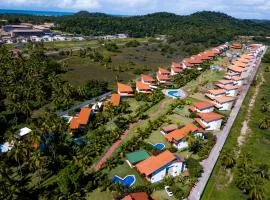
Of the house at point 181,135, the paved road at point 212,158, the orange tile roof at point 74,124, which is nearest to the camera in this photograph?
the paved road at point 212,158

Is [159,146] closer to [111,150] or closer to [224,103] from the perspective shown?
[111,150]

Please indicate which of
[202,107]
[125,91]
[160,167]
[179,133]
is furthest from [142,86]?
[160,167]

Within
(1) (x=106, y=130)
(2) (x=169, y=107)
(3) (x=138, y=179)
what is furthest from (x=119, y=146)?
(2) (x=169, y=107)

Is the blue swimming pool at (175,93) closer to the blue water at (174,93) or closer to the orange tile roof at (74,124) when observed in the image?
the blue water at (174,93)

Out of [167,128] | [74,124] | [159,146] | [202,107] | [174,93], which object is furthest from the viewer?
[174,93]

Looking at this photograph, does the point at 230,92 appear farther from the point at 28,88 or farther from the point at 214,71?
the point at 28,88

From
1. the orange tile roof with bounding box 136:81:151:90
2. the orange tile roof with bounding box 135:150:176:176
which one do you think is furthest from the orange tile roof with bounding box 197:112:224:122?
the orange tile roof with bounding box 136:81:151:90

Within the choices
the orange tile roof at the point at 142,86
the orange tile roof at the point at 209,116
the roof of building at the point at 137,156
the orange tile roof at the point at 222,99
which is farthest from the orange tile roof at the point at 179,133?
the orange tile roof at the point at 142,86
